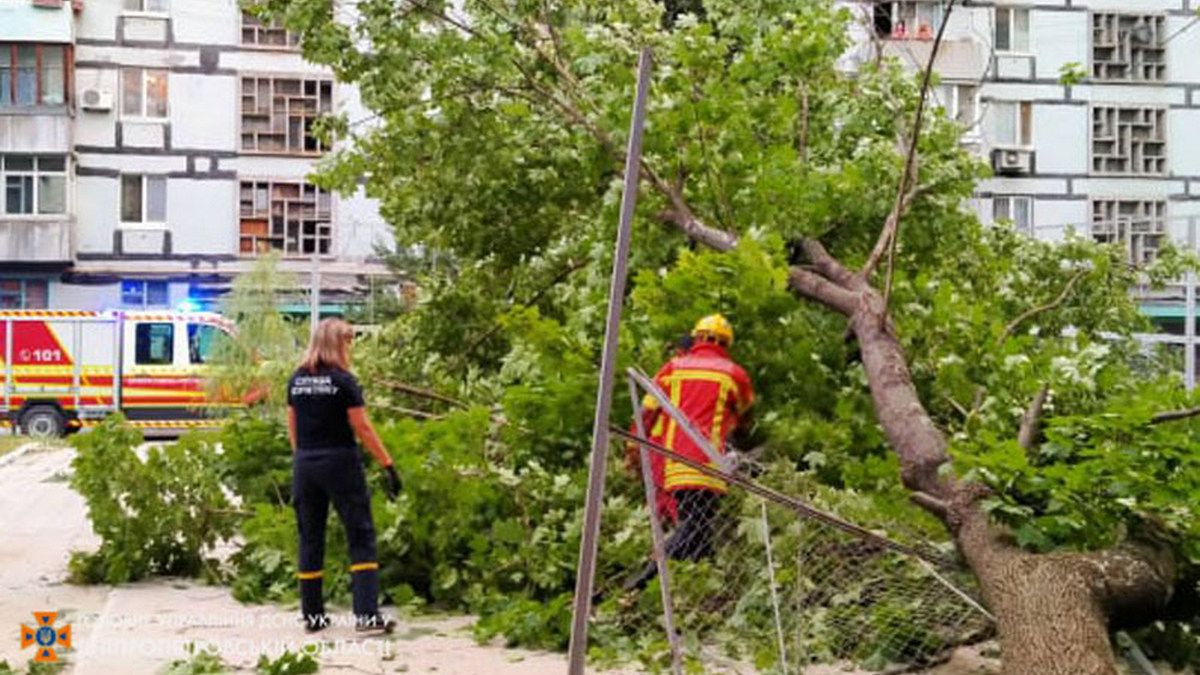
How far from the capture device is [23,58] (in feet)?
107

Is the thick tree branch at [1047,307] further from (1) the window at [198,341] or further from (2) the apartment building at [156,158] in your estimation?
(2) the apartment building at [156,158]

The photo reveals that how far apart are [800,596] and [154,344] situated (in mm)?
24447

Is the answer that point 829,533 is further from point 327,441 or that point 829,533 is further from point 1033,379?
point 327,441

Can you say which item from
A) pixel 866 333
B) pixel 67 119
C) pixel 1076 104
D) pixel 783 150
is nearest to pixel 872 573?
pixel 866 333

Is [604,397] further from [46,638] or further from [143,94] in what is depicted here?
[143,94]

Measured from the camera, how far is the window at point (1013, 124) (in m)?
36.6

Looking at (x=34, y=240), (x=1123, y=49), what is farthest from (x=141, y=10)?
(x=1123, y=49)

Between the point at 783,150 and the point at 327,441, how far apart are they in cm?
317

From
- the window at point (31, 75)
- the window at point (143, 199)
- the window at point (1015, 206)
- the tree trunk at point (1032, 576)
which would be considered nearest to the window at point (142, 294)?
the window at point (143, 199)

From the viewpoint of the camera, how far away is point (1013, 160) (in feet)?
119

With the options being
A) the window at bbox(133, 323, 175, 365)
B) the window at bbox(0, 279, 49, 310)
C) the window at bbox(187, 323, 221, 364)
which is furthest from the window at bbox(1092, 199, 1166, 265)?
the window at bbox(0, 279, 49, 310)

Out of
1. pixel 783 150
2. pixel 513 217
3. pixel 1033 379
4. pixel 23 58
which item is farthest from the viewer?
pixel 23 58

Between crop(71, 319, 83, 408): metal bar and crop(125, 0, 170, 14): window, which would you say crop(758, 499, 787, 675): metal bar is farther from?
crop(125, 0, 170, 14): window

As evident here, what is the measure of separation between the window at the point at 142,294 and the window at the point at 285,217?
1.93 m
